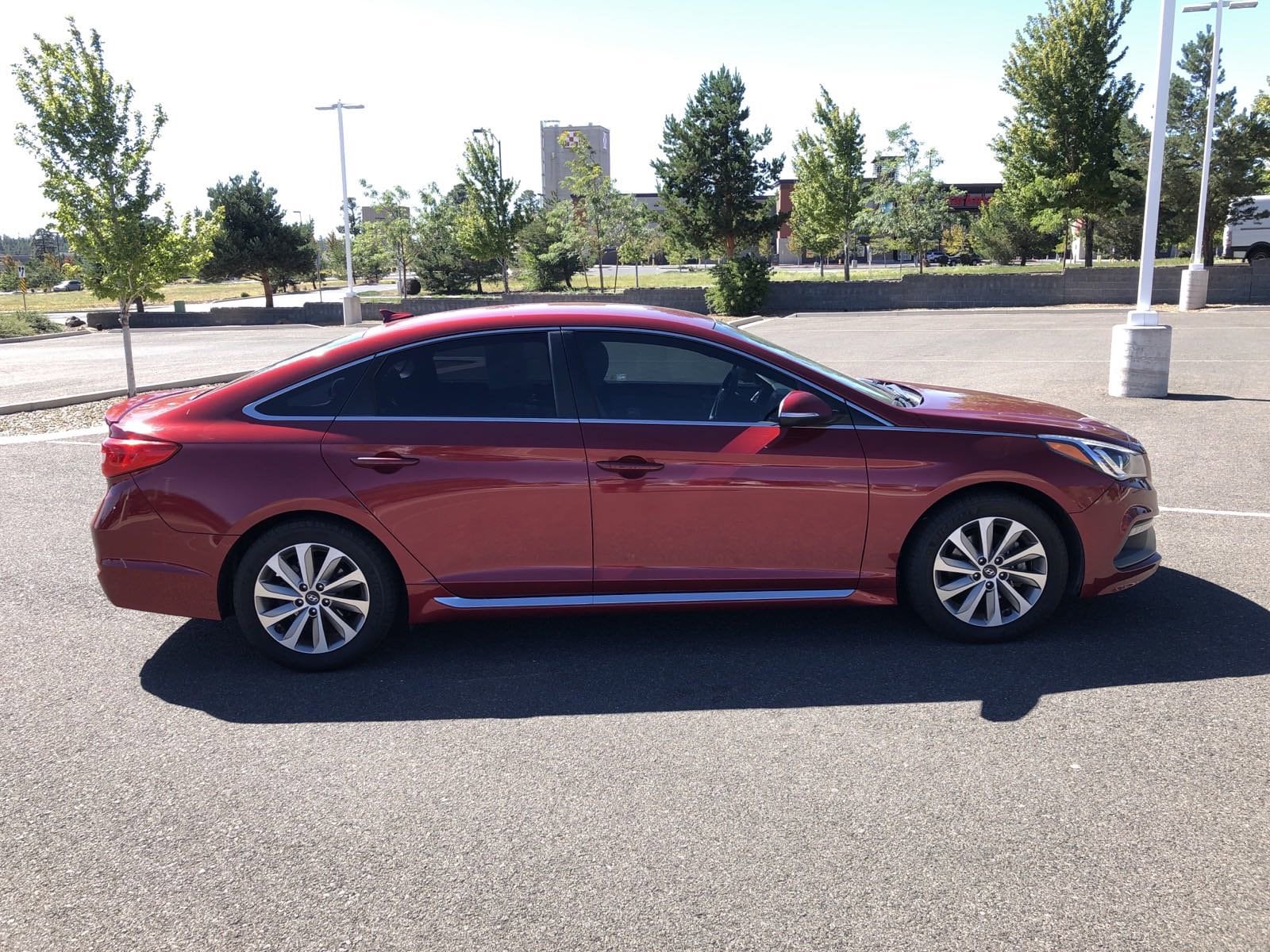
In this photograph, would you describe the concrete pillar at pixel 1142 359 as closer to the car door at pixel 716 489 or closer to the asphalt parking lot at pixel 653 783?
the asphalt parking lot at pixel 653 783

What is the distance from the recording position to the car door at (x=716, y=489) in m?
4.57

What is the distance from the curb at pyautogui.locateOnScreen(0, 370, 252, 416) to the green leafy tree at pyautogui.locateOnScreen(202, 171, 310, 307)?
2755 cm

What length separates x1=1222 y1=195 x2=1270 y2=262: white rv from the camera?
4000 cm

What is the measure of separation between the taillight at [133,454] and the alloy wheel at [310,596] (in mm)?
680

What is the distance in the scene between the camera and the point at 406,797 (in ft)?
11.6

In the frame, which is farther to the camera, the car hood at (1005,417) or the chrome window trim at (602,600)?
the car hood at (1005,417)

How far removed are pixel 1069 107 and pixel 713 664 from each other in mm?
34712

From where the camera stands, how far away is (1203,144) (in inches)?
1422

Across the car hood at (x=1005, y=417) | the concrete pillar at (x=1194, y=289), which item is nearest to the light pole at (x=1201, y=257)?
the concrete pillar at (x=1194, y=289)

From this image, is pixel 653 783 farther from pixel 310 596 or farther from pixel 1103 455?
pixel 1103 455

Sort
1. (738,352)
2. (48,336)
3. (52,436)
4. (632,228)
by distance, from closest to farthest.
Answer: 1. (738,352)
2. (52,436)
3. (48,336)
4. (632,228)

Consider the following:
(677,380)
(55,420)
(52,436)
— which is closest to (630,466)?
(677,380)

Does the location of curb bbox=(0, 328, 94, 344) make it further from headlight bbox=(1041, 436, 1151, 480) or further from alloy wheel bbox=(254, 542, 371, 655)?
headlight bbox=(1041, 436, 1151, 480)

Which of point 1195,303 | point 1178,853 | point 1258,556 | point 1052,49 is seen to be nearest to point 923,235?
point 1052,49
